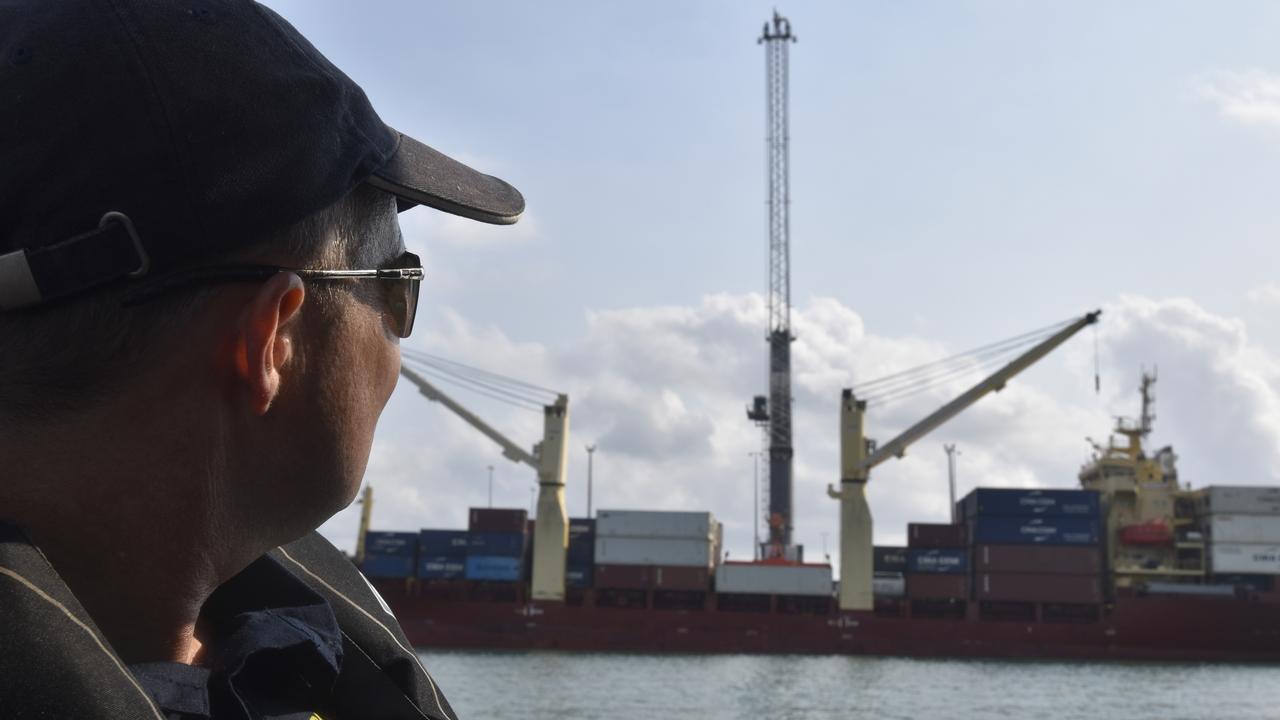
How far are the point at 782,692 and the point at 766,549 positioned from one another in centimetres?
2853

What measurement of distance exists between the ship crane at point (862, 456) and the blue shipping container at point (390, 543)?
56.0 ft

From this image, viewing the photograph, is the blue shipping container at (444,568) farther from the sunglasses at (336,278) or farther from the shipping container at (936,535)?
the sunglasses at (336,278)

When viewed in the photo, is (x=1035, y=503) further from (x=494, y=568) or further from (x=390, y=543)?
(x=390, y=543)

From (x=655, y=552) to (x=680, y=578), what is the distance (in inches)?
59.1

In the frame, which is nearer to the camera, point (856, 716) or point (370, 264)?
point (370, 264)

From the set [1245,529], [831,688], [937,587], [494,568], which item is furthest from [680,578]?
[1245,529]

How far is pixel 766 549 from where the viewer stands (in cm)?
5466

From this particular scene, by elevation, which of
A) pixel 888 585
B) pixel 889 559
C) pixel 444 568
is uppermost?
pixel 889 559

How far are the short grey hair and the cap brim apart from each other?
6.7 inches

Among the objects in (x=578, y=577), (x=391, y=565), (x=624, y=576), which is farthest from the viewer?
(x=391, y=565)

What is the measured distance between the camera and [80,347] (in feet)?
3.18

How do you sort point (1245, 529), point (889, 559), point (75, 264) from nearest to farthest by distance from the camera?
point (75, 264) → point (1245, 529) → point (889, 559)

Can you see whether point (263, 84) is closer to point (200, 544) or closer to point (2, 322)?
point (2, 322)

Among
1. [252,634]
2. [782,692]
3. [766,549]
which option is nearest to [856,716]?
[782,692]
